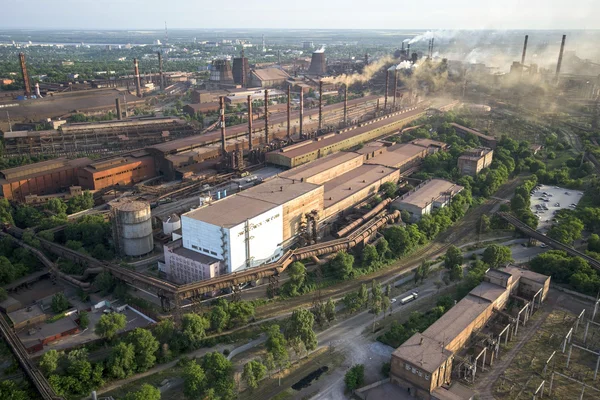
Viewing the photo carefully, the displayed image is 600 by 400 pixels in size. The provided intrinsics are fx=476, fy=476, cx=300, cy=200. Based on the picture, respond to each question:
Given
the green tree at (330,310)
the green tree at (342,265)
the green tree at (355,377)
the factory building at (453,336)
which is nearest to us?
the factory building at (453,336)

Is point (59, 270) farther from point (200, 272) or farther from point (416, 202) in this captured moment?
point (416, 202)

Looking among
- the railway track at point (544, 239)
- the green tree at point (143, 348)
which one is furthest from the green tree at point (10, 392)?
the railway track at point (544, 239)

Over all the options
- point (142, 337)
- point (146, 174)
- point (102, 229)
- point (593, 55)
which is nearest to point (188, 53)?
point (593, 55)

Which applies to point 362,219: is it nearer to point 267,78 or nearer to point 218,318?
point 218,318

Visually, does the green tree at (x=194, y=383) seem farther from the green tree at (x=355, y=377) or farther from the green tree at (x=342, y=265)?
the green tree at (x=342, y=265)

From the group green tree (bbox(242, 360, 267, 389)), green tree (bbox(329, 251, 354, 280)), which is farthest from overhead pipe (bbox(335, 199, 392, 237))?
green tree (bbox(242, 360, 267, 389))

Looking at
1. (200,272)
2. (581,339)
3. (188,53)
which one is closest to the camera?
(581,339)
